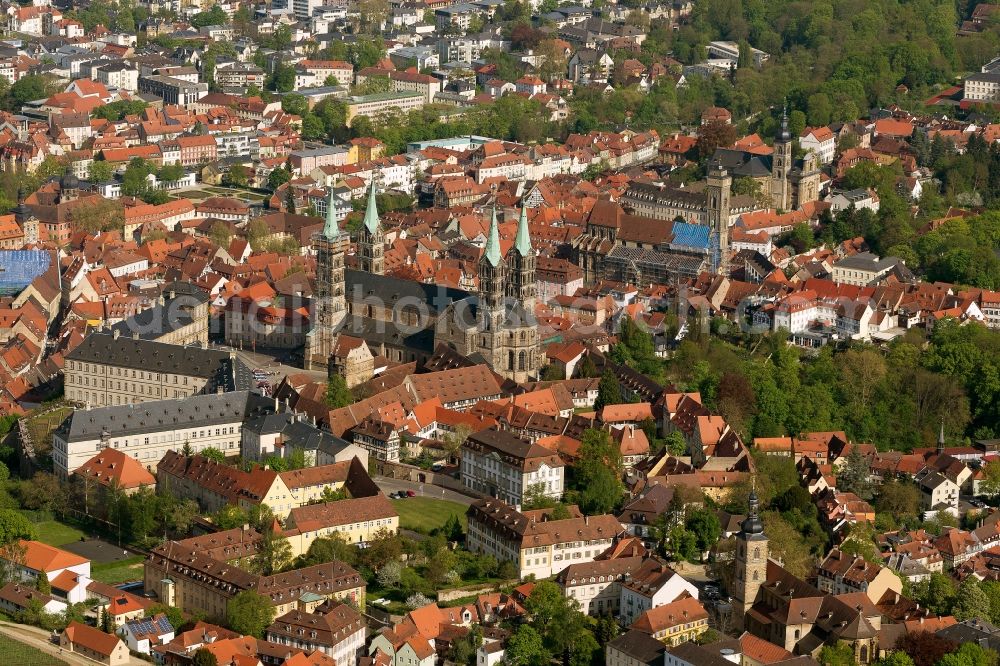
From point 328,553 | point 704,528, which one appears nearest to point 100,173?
point 328,553

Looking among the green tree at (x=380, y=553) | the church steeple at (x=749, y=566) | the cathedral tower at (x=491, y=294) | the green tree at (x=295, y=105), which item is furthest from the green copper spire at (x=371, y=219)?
the green tree at (x=295, y=105)

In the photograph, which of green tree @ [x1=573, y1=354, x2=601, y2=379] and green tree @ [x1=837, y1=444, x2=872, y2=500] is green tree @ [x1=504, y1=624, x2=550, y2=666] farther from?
green tree @ [x1=573, y1=354, x2=601, y2=379]

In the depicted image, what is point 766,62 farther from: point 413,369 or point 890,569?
point 890,569

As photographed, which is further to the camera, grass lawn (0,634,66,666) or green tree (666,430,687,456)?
green tree (666,430,687,456)

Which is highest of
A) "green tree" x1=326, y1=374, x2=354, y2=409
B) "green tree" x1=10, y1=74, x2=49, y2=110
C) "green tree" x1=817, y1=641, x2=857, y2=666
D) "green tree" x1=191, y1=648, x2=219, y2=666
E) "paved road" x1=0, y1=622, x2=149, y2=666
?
"green tree" x1=191, y1=648, x2=219, y2=666

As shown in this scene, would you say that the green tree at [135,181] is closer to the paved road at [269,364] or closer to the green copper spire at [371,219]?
the green copper spire at [371,219]

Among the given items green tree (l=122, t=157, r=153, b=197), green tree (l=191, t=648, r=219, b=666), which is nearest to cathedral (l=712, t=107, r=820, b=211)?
green tree (l=122, t=157, r=153, b=197)
